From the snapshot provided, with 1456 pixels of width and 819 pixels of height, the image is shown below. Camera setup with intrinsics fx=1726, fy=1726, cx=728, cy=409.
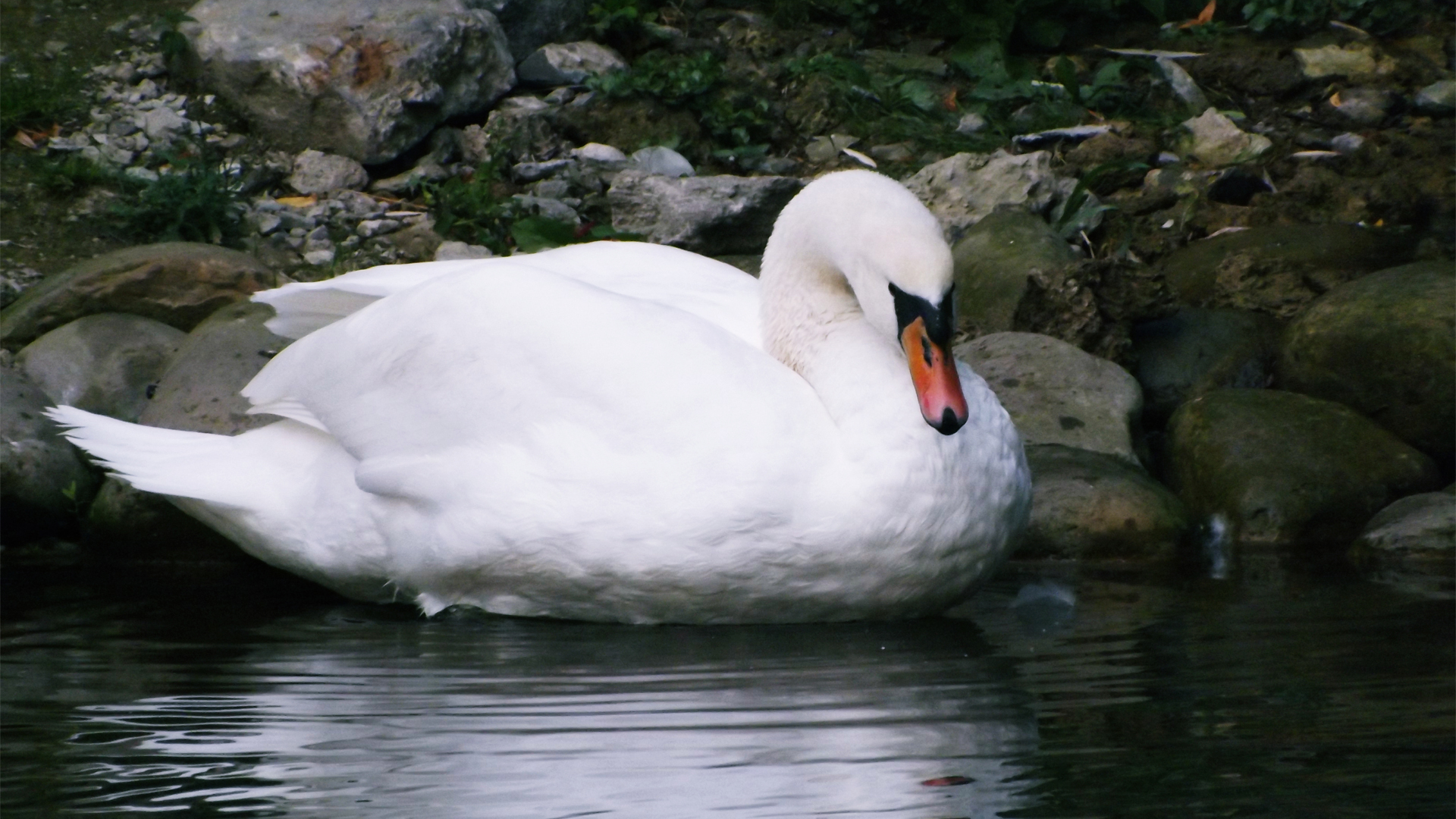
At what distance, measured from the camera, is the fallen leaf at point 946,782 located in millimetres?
2736

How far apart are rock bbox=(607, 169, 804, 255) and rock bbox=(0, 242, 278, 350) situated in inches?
67.0

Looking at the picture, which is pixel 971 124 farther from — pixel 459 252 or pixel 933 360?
pixel 933 360

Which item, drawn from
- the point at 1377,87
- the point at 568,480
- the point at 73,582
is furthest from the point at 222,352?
the point at 1377,87

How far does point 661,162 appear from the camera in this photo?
800 centimetres

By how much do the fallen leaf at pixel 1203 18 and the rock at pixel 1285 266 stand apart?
133 inches

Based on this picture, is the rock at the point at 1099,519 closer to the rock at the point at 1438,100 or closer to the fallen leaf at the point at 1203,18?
the rock at the point at 1438,100

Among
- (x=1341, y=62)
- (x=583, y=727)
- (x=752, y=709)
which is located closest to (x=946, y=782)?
(x=752, y=709)

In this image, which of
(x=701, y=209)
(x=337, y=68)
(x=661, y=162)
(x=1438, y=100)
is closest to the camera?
(x=701, y=209)

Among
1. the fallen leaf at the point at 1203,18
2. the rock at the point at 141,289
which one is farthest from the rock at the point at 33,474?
the fallen leaf at the point at 1203,18

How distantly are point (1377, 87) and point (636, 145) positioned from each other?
3866 mm

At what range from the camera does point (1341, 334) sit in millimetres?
5934

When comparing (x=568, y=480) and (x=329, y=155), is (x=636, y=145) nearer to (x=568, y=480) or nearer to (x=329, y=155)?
(x=329, y=155)

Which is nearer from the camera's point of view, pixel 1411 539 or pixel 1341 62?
pixel 1411 539

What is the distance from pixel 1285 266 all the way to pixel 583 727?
4.48 metres
